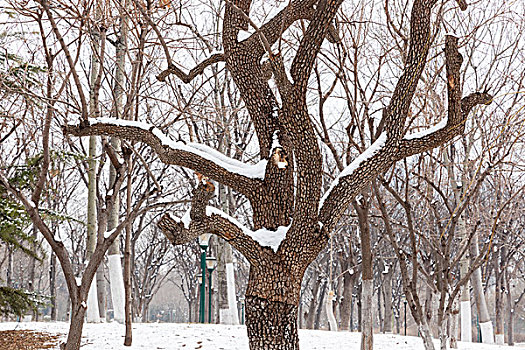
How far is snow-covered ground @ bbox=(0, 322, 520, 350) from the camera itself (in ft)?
29.0

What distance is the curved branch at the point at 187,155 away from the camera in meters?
5.32

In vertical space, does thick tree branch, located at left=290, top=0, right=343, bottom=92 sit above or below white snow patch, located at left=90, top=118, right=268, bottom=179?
above

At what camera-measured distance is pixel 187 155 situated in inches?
208

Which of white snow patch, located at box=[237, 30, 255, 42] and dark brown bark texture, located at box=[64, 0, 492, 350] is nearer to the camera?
dark brown bark texture, located at box=[64, 0, 492, 350]

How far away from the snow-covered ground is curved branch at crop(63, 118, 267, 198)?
4.40 meters

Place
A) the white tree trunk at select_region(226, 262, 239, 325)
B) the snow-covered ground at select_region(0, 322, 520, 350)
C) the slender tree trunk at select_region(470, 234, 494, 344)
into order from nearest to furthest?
the snow-covered ground at select_region(0, 322, 520, 350) → the white tree trunk at select_region(226, 262, 239, 325) → the slender tree trunk at select_region(470, 234, 494, 344)

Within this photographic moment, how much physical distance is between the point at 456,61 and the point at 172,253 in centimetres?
2742

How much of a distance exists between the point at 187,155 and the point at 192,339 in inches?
213

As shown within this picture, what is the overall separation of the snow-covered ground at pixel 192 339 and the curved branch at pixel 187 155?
173 inches

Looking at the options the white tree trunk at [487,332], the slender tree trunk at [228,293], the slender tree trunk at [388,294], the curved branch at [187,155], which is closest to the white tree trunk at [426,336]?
the curved branch at [187,155]

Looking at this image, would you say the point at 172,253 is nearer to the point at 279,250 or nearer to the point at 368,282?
the point at 368,282

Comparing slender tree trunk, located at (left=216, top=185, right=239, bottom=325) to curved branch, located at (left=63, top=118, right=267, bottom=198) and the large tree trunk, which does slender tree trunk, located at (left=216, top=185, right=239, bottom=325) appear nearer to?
curved branch, located at (left=63, top=118, right=267, bottom=198)

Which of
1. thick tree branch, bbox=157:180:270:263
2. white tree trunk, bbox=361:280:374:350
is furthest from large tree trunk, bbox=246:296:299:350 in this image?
white tree trunk, bbox=361:280:374:350

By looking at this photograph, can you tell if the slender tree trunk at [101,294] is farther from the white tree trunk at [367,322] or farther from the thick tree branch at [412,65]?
the thick tree branch at [412,65]
